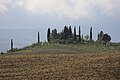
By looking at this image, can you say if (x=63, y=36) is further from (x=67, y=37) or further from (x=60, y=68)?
(x=60, y=68)

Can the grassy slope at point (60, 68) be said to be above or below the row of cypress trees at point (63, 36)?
below

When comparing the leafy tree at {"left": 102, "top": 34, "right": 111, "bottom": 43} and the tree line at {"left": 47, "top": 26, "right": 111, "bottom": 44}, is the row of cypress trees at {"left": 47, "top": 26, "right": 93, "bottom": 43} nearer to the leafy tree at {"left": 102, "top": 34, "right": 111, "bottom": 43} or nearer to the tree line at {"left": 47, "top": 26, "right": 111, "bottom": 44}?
the tree line at {"left": 47, "top": 26, "right": 111, "bottom": 44}

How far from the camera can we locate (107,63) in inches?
619

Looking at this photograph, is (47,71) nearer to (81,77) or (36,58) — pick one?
(81,77)

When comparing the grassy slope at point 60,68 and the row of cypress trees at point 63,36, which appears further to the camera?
the row of cypress trees at point 63,36

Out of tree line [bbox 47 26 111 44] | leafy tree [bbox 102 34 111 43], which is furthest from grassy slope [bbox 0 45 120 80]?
leafy tree [bbox 102 34 111 43]

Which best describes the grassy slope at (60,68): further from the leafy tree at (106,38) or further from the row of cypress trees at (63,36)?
the leafy tree at (106,38)

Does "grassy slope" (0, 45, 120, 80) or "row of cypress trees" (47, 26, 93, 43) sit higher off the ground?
"row of cypress trees" (47, 26, 93, 43)

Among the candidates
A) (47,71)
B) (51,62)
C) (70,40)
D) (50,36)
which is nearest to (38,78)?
(47,71)

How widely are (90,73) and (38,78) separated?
2.34m

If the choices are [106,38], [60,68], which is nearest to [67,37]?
[106,38]

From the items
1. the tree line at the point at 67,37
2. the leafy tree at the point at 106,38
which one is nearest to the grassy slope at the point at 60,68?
the tree line at the point at 67,37

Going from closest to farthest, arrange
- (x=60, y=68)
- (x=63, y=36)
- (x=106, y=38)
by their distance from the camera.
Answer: (x=60, y=68), (x=63, y=36), (x=106, y=38)

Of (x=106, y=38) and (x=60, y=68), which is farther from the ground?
(x=106, y=38)
